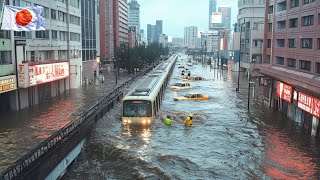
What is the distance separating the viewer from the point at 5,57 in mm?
35188

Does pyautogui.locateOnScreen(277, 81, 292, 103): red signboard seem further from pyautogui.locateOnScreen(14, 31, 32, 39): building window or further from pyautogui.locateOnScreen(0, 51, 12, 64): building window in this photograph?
pyautogui.locateOnScreen(14, 31, 32, 39): building window

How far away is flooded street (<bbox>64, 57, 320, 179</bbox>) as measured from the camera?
2089 centimetres

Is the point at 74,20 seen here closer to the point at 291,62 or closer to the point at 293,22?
the point at 293,22

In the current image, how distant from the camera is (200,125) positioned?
110 feet

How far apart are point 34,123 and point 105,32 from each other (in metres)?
112

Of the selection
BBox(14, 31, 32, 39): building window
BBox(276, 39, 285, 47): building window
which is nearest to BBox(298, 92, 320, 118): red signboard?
BBox(276, 39, 285, 47): building window

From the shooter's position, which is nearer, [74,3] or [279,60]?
[279,60]

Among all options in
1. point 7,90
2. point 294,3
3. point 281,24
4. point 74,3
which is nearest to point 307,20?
point 294,3

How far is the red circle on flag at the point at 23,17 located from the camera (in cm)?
3117

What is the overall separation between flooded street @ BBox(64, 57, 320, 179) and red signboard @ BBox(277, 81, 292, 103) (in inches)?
99.5

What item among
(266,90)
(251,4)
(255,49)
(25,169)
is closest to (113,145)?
(25,169)

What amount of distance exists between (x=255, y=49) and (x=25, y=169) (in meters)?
81.3

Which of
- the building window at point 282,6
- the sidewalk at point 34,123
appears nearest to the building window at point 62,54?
the sidewalk at point 34,123

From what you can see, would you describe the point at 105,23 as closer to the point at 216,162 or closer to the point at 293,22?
the point at 293,22
